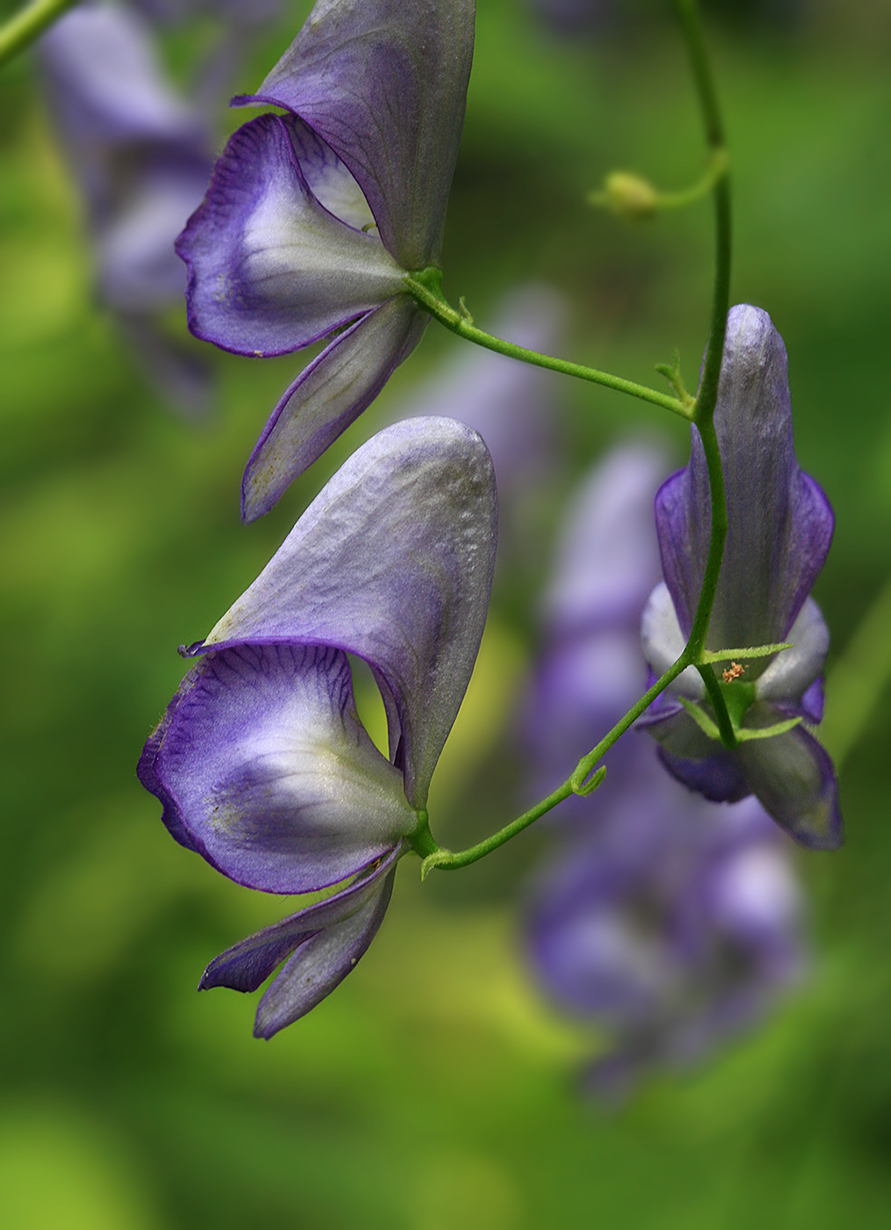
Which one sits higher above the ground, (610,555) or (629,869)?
(610,555)

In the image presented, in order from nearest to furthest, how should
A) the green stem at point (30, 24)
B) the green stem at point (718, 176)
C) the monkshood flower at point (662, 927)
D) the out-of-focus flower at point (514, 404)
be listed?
1. the green stem at point (718, 176)
2. the green stem at point (30, 24)
3. the monkshood flower at point (662, 927)
4. the out-of-focus flower at point (514, 404)

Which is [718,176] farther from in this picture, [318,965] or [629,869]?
[629,869]

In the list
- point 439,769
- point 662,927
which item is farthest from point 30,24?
point 439,769

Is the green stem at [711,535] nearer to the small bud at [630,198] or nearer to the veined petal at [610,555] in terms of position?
the small bud at [630,198]

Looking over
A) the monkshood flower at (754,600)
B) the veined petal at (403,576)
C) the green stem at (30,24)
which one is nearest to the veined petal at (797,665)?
the monkshood flower at (754,600)

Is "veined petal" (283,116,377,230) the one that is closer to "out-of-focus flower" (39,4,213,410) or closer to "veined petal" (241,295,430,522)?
"veined petal" (241,295,430,522)

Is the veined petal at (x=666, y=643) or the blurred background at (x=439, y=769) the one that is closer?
the veined petal at (x=666, y=643)
